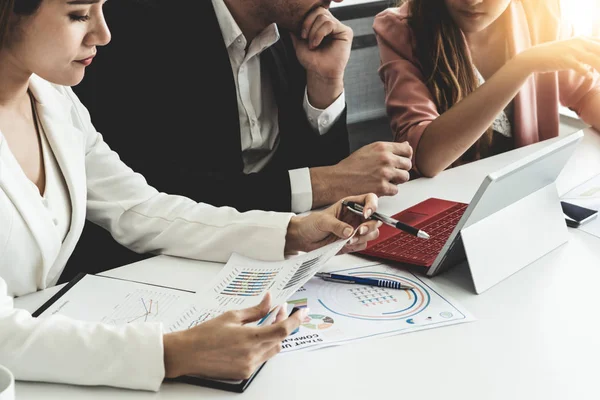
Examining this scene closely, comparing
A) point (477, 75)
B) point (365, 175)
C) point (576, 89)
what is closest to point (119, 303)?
point (365, 175)

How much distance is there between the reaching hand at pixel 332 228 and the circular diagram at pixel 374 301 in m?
0.09

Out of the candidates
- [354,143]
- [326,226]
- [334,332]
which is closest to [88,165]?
[326,226]

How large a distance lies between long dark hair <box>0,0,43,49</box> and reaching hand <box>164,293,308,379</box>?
1.68 feet

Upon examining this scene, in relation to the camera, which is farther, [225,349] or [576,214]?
[576,214]

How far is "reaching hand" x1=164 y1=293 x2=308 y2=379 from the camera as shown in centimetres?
87

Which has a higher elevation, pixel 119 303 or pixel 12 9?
pixel 12 9

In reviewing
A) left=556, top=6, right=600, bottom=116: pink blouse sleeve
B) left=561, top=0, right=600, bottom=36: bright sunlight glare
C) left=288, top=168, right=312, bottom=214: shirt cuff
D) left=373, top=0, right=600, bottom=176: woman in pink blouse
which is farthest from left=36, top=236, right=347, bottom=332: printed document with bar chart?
left=561, top=0, right=600, bottom=36: bright sunlight glare

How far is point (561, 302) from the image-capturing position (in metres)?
1.08

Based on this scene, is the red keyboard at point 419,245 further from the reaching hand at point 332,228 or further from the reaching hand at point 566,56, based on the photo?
the reaching hand at point 566,56

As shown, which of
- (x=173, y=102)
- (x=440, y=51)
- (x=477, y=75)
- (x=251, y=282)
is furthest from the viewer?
(x=477, y=75)

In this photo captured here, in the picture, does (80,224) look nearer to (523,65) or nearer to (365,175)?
(365,175)

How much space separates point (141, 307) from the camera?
41.8 inches

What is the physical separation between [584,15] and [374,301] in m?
2.30

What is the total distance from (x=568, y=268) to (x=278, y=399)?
582mm
